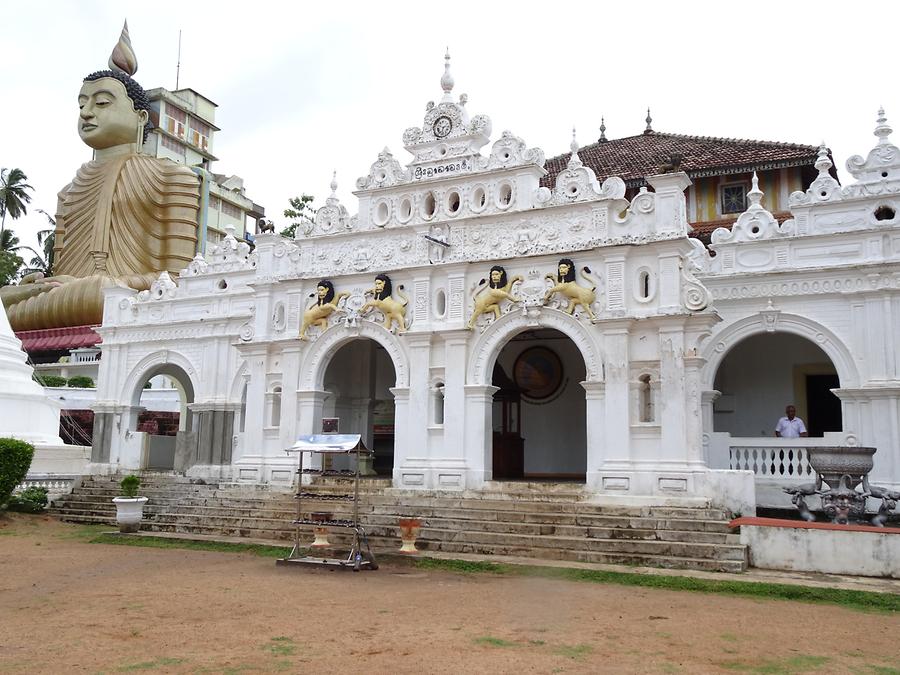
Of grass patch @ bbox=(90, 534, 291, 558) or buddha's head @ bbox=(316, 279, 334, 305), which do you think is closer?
grass patch @ bbox=(90, 534, 291, 558)

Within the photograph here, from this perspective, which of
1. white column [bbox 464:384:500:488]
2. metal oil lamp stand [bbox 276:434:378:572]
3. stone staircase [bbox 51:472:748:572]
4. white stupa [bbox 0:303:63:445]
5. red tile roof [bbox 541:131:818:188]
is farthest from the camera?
white stupa [bbox 0:303:63:445]

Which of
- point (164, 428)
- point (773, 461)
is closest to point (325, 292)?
point (773, 461)

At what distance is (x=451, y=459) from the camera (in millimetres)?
15070

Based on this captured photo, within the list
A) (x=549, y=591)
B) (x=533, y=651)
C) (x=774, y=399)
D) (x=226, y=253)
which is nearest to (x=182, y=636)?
(x=533, y=651)

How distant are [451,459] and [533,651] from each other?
8152mm

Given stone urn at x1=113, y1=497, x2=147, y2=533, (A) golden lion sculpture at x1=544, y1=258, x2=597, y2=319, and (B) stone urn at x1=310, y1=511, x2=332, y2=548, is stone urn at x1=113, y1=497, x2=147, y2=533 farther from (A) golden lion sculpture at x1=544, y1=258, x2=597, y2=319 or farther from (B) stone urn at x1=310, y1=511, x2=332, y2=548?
(A) golden lion sculpture at x1=544, y1=258, x2=597, y2=319

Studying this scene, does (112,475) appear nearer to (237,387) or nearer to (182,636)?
(237,387)

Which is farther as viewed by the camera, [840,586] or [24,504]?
[24,504]

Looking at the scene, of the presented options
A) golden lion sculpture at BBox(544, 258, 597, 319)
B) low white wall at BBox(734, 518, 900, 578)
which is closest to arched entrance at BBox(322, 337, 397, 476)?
golden lion sculpture at BBox(544, 258, 597, 319)

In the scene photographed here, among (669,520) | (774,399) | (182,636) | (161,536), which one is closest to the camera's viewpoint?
(182,636)

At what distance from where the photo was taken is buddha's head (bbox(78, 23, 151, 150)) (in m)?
39.4

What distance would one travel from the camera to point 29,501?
17.6 metres

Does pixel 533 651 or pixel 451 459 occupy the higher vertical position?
pixel 451 459

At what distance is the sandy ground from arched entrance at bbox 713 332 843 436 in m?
8.34
